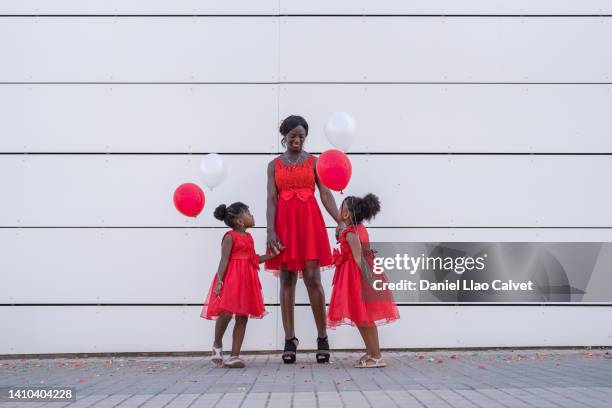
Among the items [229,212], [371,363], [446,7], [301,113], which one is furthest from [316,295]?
Answer: [446,7]

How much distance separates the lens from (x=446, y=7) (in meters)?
7.18

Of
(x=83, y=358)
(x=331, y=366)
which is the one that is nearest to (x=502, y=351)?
(x=331, y=366)

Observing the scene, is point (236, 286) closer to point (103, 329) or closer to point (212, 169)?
point (212, 169)

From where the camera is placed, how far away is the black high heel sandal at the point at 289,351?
620 cm

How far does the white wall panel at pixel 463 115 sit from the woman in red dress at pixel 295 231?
729mm

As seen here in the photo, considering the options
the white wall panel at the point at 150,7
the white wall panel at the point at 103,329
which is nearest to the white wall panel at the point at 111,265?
the white wall panel at the point at 103,329

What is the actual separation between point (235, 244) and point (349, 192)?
4.16ft

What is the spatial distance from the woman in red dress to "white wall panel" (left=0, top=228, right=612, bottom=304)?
0.61 m

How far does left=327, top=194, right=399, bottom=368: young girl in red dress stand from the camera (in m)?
5.89

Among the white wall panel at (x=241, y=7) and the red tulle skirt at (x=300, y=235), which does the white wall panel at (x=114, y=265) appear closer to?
the red tulle skirt at (x=300, y=235)

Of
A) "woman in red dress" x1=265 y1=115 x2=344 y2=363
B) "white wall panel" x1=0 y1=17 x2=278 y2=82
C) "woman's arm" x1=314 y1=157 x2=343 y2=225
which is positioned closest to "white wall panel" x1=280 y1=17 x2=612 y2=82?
"white wall panel" x1=0 y1=17 x2=278 y2=82

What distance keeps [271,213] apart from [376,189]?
1.13 metres

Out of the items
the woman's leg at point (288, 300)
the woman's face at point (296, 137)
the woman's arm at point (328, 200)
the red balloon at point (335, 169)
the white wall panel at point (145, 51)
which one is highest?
the white wall panel at point (145, 51)

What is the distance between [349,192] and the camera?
277 inches
